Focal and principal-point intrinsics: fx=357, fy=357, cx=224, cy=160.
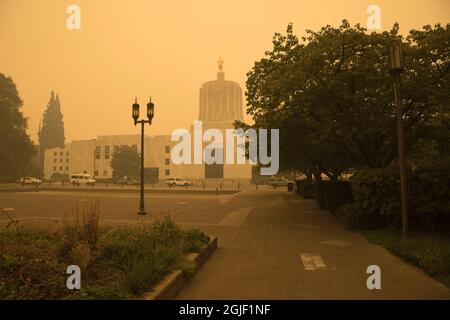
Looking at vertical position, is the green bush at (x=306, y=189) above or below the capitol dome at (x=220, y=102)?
below

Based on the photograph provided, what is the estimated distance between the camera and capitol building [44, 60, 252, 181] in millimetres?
105812

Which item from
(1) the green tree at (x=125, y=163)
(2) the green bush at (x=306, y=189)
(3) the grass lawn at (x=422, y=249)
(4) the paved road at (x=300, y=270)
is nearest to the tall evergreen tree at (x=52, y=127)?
(1) the green tree at (x=125, y=163)

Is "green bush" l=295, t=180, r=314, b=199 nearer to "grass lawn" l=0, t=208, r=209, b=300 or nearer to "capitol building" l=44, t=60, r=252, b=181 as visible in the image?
"grass lawn" l=0, t=208, r=209, b=300

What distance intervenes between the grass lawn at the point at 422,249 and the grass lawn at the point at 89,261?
5238 millimetres

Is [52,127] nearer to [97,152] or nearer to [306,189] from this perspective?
[97,152]

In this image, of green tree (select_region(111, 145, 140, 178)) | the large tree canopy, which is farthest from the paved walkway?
green tree (select_region(111, 145, 140, 178))

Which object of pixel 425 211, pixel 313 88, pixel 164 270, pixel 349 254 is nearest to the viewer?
pixel 164 270

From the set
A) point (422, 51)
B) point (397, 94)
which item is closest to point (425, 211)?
point (397, 94)

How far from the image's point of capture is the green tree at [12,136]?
213ft

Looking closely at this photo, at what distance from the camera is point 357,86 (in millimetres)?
15195

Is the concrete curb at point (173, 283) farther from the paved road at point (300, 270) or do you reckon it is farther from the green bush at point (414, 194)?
the green bush at point (414, 194)

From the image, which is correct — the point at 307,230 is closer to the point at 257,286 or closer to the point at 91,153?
the point at 257,286
